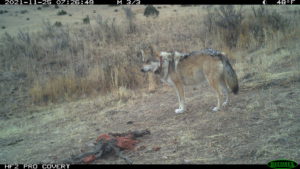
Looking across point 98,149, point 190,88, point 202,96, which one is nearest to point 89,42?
point 190,88

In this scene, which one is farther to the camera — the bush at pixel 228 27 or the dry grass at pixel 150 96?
the bush at pixel 228 27

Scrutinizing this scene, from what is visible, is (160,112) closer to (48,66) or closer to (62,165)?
(62,165)

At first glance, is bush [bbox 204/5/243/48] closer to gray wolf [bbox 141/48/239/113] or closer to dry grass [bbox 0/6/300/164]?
dry grass [bbox 0/6/300/164]

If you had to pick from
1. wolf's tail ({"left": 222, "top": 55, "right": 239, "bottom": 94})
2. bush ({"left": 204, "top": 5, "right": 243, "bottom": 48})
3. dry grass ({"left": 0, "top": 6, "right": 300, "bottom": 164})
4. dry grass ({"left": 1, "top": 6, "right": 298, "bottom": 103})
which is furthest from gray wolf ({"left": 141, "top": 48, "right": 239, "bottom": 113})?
bush ({"left": 204, "top": 5, "right": 243, "bottom": 48})

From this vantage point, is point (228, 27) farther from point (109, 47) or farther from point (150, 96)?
point (150, 96)

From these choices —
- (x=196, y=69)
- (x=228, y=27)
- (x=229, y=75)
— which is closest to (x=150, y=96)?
(x=196, y=69)

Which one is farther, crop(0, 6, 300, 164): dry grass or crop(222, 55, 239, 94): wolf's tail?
crop(222, 55, 239, 94): wolf's tail

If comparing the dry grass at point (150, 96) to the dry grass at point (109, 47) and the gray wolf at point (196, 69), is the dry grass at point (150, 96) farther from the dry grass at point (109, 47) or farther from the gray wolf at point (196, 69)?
the gray wolf at point (196, 69)

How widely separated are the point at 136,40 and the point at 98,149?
1102 centimetres

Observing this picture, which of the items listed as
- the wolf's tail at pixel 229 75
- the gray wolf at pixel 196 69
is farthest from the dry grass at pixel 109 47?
the wolf's tail at pixel 229 75

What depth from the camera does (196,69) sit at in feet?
23.6

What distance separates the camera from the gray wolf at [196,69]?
23.0ft

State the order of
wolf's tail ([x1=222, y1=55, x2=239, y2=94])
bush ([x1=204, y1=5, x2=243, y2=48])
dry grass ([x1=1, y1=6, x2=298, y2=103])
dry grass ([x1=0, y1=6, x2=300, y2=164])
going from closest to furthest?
1. dry grass ([x1=0, y1=6, x2=300, y2=164])
2. wolf's tail ([x1=222, y1=55, x2=239, y2=94])
3. dry grass ([x1=1, y1=6, x2=298, y2=103])
4. bush ([x1=204, y1=5, x2=243, y2=48])

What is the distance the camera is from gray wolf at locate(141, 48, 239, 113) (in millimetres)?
7000
